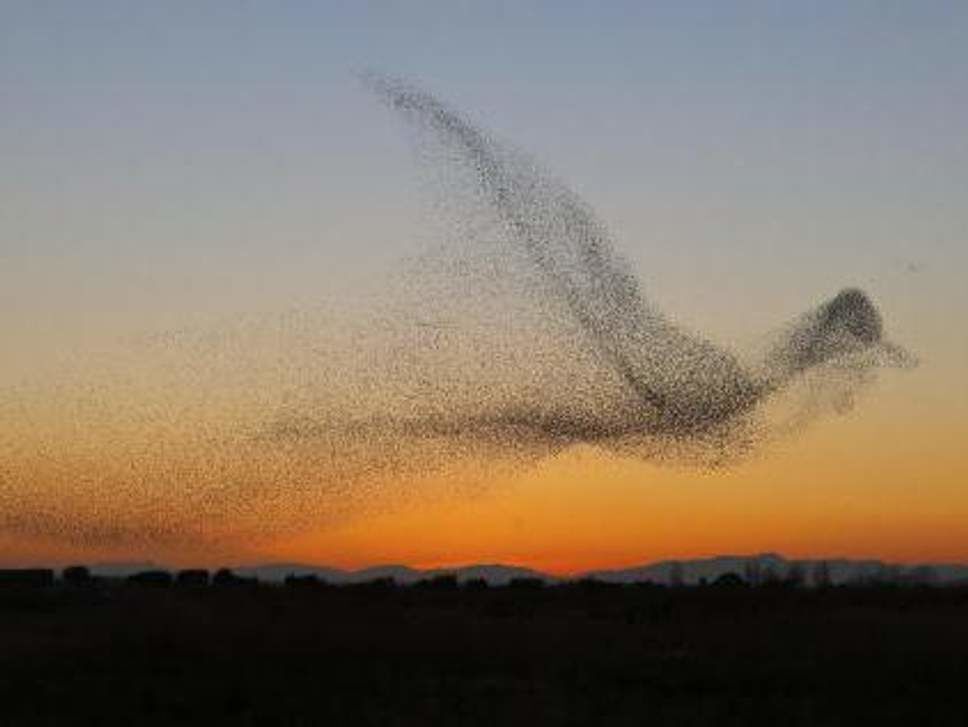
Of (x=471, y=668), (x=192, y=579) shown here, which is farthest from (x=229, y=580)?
(x=471, y=668)

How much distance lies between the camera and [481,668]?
111ft

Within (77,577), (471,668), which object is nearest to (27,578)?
(77,577)

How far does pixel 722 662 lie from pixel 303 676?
28.9 feet

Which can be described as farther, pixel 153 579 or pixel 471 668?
pixel 153 579

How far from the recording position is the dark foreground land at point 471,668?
2695 cm

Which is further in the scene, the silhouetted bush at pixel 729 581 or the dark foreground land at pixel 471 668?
the silhouetted bush at pixel 729 581

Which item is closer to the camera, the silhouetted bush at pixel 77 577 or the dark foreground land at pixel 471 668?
the dark foreground land at pixel 471 668

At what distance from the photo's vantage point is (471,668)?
33812 millimetres

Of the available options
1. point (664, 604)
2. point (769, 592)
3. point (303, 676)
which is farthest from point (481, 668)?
point (769, 592)

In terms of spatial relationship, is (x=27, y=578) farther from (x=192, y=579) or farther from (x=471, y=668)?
(x=471, y=668)

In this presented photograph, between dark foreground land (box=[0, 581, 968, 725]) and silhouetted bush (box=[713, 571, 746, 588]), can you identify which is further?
silhouetted bush (box=[713, 571, 746, 588])

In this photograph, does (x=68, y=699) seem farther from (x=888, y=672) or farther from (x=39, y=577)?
(x=39, y=577)

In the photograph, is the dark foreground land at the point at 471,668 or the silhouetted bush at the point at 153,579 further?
the silhouetted bush at the point at 153,579

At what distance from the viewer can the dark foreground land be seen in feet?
88.4
